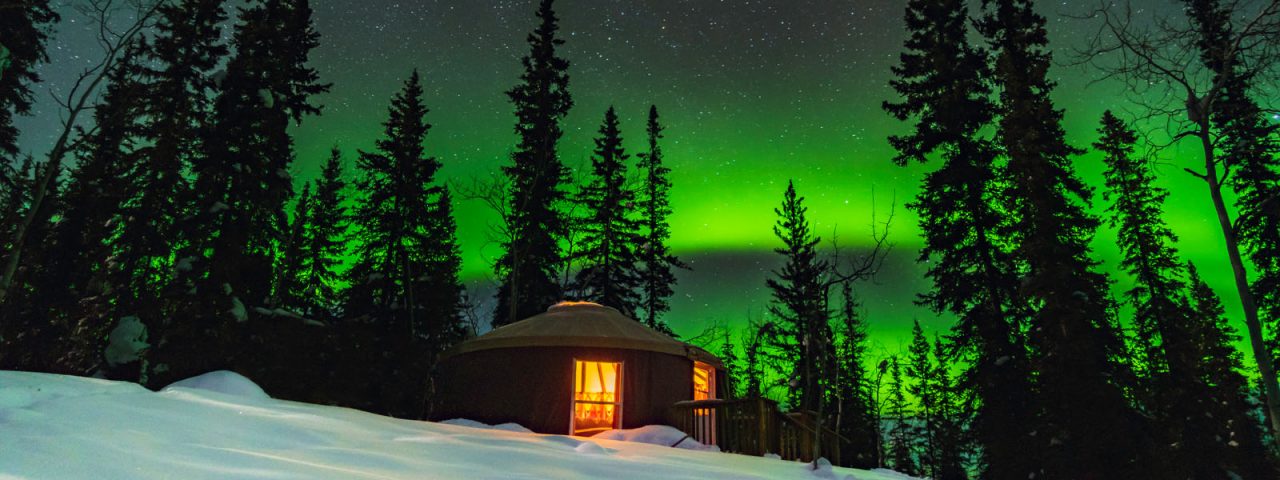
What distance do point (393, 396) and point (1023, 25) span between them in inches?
866

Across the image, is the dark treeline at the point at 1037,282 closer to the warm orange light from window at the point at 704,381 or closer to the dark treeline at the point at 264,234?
the warm orange light from window at the point at 704,381

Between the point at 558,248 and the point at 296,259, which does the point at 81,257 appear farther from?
the point at 558,248

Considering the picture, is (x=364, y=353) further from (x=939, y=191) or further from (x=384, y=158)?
(x=939, y=191)

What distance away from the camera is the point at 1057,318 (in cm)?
1255

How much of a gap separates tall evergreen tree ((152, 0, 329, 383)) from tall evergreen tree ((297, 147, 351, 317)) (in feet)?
25.4

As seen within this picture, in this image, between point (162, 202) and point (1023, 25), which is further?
point (162, 202)

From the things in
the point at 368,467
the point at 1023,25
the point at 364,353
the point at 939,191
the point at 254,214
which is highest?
the point at 1023,25

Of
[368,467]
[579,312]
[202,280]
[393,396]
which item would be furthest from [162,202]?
[368,467]

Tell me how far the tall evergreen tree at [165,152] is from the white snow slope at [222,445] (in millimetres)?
14005

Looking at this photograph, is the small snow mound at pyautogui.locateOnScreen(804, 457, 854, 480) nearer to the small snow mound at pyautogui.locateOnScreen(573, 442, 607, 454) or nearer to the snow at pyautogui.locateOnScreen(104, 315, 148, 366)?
the small snow mound at pyautogui.locateOnScreen(573, 442, 607, 454)

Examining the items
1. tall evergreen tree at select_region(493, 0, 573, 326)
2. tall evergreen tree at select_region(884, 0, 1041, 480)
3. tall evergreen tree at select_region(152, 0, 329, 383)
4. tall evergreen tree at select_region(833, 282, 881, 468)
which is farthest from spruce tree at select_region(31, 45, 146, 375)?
tall evergreen tree at select_region(833, 282, 881, 468)

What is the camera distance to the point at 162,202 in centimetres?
1673

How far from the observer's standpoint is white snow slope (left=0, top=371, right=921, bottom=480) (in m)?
2.47

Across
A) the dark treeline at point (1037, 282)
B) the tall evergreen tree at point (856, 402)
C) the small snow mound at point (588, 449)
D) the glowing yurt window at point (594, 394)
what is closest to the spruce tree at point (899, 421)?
the tall evergreen tree at point (856, 402)
